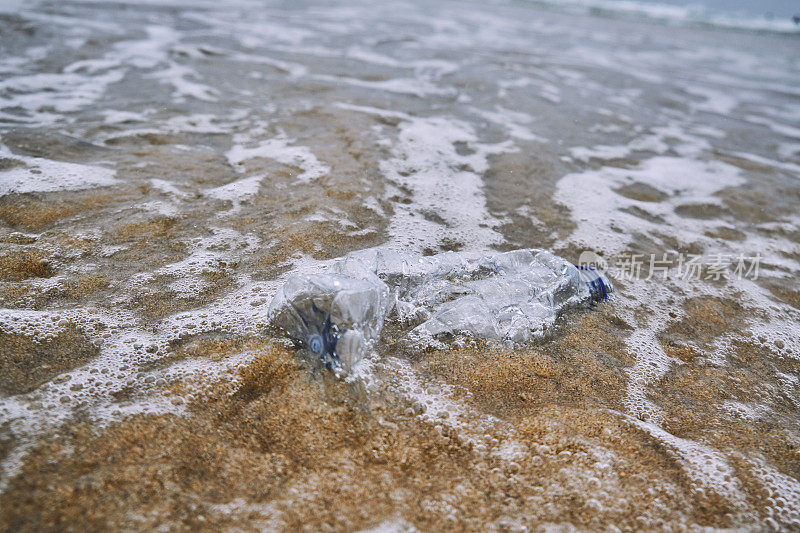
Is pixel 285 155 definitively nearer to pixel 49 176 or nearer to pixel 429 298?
pixel 49 176

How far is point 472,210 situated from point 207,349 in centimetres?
174

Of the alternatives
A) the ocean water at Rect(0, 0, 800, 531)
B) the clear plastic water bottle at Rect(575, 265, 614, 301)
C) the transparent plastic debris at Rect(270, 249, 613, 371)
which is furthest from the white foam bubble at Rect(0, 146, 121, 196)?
the clear plastic water bottle at Rect(575, 265, 614, 301)

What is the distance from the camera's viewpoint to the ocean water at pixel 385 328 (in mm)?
1274

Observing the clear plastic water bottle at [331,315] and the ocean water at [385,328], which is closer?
the ocean water at [385,328]

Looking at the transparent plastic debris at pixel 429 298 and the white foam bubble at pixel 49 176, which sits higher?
the white foam bubble at pixel 49 176

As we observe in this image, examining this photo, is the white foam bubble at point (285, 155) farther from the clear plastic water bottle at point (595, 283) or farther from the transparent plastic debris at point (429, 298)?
the clear plastic water bottle at point (595, 283)

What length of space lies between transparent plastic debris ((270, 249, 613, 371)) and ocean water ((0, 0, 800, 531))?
83mm

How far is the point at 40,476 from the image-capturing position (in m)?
1.16

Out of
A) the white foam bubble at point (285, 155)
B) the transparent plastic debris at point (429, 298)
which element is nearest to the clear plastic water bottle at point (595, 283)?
the transparent plastic debris at point (429, 298)

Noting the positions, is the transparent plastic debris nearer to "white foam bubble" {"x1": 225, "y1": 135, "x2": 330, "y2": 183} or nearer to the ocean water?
the ocean water

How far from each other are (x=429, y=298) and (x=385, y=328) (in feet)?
0.80

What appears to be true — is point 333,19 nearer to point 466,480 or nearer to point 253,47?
point 253,47

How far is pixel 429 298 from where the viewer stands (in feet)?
6.48

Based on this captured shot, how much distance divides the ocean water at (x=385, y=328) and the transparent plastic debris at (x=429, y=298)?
3.3 inches
